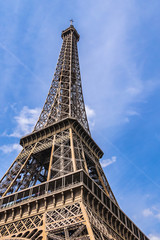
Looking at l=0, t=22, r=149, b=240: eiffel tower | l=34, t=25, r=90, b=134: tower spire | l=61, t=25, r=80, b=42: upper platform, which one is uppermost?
l=61, t=25, r=80, b=42: upper platform

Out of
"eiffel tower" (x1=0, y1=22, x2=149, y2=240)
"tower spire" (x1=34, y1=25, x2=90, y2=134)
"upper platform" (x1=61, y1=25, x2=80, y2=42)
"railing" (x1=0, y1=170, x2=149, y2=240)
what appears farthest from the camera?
"upper platform" (x1=61, y1=25, x2=80, y2=42)

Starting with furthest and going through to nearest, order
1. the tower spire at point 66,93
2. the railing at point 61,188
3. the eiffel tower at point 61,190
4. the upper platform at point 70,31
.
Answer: the upper platform at point 70,31, the tower spire at point 66,93, the railing at point 61,188, the eiffel tower at point 61,190

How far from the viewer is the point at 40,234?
2023 centimetres

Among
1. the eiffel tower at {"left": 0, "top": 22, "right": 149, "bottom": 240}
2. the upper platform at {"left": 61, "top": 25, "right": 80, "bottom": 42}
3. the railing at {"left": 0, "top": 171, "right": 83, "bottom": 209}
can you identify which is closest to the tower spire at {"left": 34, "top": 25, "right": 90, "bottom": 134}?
the eiffel tower at {"left": 0, "top": 22, "right": 149, "bottom": 240}

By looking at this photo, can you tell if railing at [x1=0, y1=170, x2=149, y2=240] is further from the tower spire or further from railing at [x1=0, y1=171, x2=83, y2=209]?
the tower spire

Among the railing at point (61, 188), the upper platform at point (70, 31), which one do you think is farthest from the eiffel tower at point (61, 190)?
the upper platform at point (70, 31)

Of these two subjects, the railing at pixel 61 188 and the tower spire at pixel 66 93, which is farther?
the tower spire at pixel 66 93

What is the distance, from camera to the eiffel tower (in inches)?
823

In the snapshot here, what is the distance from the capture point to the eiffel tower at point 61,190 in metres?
20.9

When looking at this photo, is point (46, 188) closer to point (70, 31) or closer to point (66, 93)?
point (66, 93)

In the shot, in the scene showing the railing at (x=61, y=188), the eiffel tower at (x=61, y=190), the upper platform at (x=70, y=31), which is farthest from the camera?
the upper platform at (x=70, y=31)

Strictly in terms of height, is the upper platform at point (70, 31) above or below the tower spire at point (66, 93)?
above

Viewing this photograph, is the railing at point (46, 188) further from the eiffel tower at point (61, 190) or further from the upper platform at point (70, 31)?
the upper platform at point (70, 31)

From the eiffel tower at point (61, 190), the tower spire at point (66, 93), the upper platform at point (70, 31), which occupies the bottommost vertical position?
the eiffel tower at point (61, 190)
